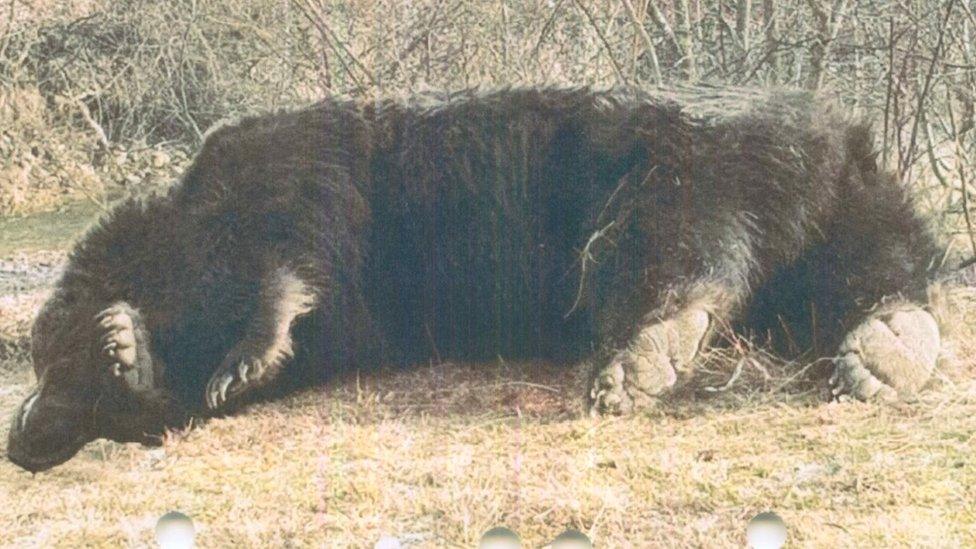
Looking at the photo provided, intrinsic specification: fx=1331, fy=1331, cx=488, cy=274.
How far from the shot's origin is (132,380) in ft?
13.1

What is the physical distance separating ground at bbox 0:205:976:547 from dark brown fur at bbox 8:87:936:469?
0.65 ft

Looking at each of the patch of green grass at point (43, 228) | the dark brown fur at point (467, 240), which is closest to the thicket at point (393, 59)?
the patch of green grass at point (43, 228)

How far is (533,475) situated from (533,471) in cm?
4

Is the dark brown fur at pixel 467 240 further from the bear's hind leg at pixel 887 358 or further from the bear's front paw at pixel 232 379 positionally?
the bear's hind leg at pixel 887 358

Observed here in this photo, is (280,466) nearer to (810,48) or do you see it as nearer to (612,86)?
(612,86)

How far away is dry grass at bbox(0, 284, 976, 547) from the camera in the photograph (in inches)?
110

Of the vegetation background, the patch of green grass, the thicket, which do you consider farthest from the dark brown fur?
the patch of green grass

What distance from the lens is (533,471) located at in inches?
125

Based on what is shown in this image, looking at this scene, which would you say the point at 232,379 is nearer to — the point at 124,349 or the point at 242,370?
the point at 242,370

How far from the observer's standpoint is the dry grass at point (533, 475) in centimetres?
280

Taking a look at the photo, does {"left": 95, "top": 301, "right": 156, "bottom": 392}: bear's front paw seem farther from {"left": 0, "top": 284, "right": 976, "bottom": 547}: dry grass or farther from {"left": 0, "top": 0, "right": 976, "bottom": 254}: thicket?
{"left": 0, "top": 0, "right": 976, "bottom": 254}: thicket

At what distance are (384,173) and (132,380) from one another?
1.11m

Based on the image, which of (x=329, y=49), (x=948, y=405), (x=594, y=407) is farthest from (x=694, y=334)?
(x=329, y=49)

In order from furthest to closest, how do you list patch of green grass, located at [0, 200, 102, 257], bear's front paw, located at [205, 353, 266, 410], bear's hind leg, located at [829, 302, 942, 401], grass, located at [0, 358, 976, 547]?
patch of green grass, located at [0, 200, 102, 257] < bear's front paw, located at [205, 353, 266, 410] < bear's hind leg, located at [829, 302, 942, 401] < grass, located at [0, 358, 976, 547]
